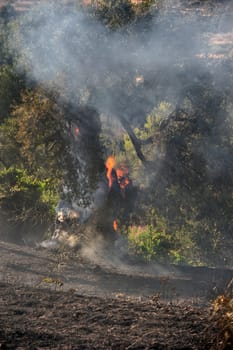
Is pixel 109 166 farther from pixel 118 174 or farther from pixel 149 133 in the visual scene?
pixel 149 133

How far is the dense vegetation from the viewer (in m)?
13.5

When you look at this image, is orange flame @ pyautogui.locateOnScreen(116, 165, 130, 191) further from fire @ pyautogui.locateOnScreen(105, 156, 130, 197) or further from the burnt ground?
the burnt ground

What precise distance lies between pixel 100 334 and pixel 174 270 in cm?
842

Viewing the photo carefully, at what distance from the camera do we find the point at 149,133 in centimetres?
1552

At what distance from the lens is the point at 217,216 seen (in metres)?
14.6

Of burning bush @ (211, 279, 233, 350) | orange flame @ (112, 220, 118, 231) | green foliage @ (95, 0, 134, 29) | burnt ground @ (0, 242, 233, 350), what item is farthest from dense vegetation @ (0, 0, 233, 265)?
burning bush @ (211, 279, 233, 350)

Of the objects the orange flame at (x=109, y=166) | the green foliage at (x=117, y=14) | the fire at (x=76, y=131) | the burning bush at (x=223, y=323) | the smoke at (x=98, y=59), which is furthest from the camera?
the orange flame at (x=109, y=166)

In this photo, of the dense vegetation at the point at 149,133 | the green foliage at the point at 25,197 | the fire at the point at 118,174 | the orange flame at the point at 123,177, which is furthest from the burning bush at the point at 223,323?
the green foliage at the point at 25,197

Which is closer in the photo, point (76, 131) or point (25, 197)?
point (76, 131)

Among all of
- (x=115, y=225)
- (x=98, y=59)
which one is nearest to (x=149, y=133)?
(x=115, y=225)

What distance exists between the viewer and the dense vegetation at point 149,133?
44.2ft

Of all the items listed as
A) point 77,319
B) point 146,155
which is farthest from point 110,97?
point 77,319

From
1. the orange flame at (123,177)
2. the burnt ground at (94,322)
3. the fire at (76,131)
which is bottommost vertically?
the orange flame at (123,177)

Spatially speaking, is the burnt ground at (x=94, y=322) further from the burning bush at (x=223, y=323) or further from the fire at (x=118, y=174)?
the fire at (x=118, y=174)
